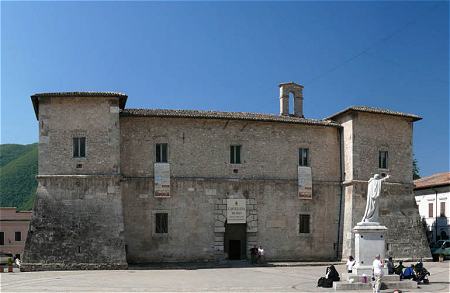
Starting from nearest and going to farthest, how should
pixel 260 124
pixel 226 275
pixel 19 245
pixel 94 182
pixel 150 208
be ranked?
1. pixel 226 275
2. pixel 94 182
3. pixel 150 208
4. pixel 260 124
5. pixel 19 245

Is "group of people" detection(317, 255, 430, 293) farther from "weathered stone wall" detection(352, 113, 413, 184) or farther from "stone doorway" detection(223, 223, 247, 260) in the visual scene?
"stone doorway" detection(223, 223, 247, 260)

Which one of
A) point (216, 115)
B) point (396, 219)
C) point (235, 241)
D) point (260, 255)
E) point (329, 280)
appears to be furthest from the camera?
point (396, 219)

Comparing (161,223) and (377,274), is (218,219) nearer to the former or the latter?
(161,223)

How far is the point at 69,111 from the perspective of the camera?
3014cm

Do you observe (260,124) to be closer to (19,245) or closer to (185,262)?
(185,262)

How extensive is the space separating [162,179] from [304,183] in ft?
29.3

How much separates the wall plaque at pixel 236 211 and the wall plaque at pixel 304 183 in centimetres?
373

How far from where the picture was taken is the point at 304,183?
111 ft

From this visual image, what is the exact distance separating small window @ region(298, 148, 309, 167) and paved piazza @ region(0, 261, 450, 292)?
755 centimetres

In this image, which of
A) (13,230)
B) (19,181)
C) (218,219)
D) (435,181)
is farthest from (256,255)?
(19,181)

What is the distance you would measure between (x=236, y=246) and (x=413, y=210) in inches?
465

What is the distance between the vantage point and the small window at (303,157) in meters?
34.3

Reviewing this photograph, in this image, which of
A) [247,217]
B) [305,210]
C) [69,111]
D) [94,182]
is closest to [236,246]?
[247,217]

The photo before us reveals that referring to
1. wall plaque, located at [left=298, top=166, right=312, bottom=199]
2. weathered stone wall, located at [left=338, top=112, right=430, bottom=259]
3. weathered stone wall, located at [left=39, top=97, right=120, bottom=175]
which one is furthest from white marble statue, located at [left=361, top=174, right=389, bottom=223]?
weathered stone wall, located at [left=39, top=97, right=120, bottom=175]
